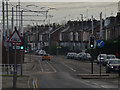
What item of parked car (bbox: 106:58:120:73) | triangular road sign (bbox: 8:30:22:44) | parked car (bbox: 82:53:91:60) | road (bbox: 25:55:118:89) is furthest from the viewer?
parked car (bbox: 82:53:91:60)

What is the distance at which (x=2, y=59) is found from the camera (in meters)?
46.8

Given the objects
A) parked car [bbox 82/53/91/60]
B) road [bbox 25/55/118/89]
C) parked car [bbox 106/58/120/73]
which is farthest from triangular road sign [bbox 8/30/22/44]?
parked car [bbox 82/53/91/60]

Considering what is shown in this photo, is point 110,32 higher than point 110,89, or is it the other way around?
point 110,32

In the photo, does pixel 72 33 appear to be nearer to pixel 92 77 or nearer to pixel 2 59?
pixel 2 59

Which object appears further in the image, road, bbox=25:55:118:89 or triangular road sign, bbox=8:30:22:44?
road, bbox=25:55:118:89

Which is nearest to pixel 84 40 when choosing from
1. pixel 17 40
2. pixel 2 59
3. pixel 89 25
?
pixel 89 25

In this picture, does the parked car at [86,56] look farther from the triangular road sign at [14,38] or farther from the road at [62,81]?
the triangular road sign at [14,38]

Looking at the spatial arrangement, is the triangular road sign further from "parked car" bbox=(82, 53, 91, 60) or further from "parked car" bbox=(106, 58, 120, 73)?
"parked car" bbox=(82, 53, 91, 60)

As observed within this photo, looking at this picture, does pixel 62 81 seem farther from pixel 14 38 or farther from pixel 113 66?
pixel 113 66

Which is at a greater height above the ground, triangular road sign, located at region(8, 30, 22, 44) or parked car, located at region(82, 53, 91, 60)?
triangular road sign, located at region(8, 30, 22, 44)

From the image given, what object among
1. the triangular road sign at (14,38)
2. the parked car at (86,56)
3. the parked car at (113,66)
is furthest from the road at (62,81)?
the parked car at (86,56)

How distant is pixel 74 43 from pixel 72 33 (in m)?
6.35

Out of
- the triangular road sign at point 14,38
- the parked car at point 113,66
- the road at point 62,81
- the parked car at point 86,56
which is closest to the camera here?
the triangular road sign at point 14,38

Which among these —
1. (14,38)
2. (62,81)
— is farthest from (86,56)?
(14,38)
